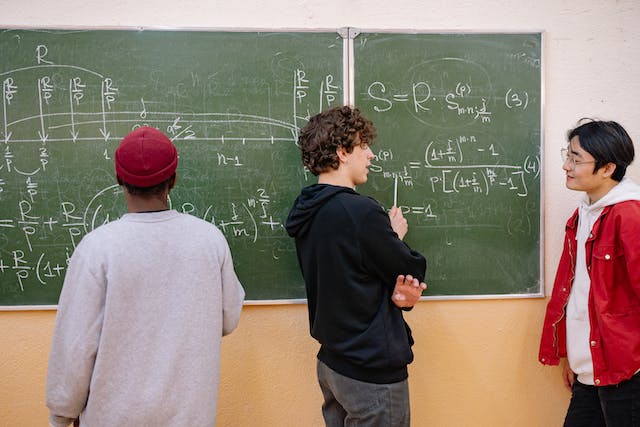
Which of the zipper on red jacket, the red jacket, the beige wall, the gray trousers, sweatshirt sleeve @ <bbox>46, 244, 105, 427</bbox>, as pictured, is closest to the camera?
sweatshirt sleeve @ <bbox>46, 244, 105, 427</bbox>

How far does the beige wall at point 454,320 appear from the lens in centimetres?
232

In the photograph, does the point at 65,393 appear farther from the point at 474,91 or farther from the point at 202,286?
the point at 474,91

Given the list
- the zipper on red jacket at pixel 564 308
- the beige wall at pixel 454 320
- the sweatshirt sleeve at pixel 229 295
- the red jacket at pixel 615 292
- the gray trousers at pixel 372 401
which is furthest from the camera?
the beige wall at pixel 454 320

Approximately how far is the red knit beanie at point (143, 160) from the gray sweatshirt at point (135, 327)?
113mm

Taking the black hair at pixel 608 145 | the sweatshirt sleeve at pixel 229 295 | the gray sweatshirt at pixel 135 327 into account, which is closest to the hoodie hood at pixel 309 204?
the sweatshirt sleeve at pixel 229 295

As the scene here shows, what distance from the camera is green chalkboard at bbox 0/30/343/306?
7.41ft

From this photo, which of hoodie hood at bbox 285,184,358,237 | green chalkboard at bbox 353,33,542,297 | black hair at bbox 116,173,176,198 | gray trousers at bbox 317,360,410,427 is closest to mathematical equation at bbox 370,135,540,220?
green chalkboard at bbox 353,33,542,297

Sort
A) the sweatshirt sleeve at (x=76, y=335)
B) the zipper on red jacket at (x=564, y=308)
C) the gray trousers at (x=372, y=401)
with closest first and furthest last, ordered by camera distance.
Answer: the sweatshirt sleeve at (x=76, y=335)
the gray trousers at (x=372, y=401)
the zipper on red jacket at (x=564, y=308)

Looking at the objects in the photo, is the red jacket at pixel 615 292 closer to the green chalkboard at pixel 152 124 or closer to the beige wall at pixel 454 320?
the beige wall at pixel 454 320

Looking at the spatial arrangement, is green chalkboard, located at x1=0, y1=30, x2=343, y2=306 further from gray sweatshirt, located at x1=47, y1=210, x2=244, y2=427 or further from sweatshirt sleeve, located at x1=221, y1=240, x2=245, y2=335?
gray sweatshirt, located at x1=47, y1=210, x2=244, y2=427

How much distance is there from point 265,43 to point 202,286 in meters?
1.33

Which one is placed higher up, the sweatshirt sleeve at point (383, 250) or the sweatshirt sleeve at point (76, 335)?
the sweatshirt sleeve at point (383, 250)

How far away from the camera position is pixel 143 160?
1406 mm

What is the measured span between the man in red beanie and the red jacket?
157 cm
